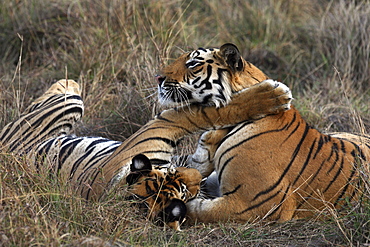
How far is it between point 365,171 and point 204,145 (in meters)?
0.94

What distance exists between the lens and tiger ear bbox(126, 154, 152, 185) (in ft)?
9.84

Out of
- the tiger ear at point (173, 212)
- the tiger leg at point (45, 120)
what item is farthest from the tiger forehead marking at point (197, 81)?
the tiger leg at point (45, 120)

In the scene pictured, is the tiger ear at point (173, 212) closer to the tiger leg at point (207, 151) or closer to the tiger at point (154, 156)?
the tiger at point (154, 156)

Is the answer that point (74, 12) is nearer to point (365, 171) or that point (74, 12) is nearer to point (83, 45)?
point (83, 45)

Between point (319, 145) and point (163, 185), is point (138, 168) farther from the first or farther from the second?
point (319, 145)

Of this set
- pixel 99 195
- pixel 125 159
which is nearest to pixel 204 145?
pixel 125 159

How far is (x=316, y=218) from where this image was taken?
3.03m

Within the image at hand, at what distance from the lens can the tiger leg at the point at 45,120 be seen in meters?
4.12

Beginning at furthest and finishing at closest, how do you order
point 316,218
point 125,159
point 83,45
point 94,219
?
point 83,45 → point 125,159 → point 316,218 → point 94,219

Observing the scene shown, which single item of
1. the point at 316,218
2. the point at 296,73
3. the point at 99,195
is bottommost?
the point at 296,73

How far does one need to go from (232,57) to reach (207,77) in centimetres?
19


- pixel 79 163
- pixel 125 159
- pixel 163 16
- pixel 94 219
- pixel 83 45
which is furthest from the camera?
pixel 163 16

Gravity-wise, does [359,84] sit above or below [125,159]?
below

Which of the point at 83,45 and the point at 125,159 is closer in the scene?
the point at 125,159
